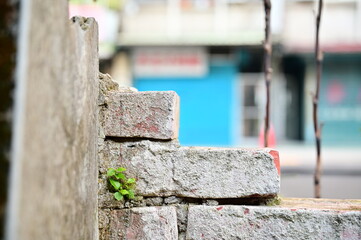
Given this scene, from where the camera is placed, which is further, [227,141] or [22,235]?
[227,141]

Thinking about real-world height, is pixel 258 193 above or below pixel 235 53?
below

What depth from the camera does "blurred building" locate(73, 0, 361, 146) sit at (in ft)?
50.8

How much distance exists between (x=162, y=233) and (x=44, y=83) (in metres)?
1.14

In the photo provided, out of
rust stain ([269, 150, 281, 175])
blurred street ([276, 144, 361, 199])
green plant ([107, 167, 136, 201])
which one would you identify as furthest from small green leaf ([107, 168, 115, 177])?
blurred street ([276, 144, 361, 199])

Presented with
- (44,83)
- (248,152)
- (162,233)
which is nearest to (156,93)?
(248,152)

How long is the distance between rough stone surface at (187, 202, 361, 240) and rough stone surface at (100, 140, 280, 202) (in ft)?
0.30

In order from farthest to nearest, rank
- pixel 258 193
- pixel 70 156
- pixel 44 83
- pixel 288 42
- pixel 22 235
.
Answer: pixel 288 42 < pixel 258 193 < pixel 70 156 < pixel 44 83 < pixel 22 235

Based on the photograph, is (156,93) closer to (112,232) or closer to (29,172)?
(112,232)

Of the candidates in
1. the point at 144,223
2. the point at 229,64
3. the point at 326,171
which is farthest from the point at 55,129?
the point at 229,64

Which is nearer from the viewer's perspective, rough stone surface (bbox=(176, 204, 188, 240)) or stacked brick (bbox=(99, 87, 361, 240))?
stacked brick (bbox=(99, 87, 361, 240))

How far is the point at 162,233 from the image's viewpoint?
2289 mm

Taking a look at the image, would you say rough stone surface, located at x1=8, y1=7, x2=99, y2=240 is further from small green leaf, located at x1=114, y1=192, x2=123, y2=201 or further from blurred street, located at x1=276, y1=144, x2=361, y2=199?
blurred street, located at x1=276, y1=144, x2=361, y2=199

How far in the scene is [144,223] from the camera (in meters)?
2.30

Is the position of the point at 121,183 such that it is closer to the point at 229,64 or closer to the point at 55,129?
the point at 55,129
